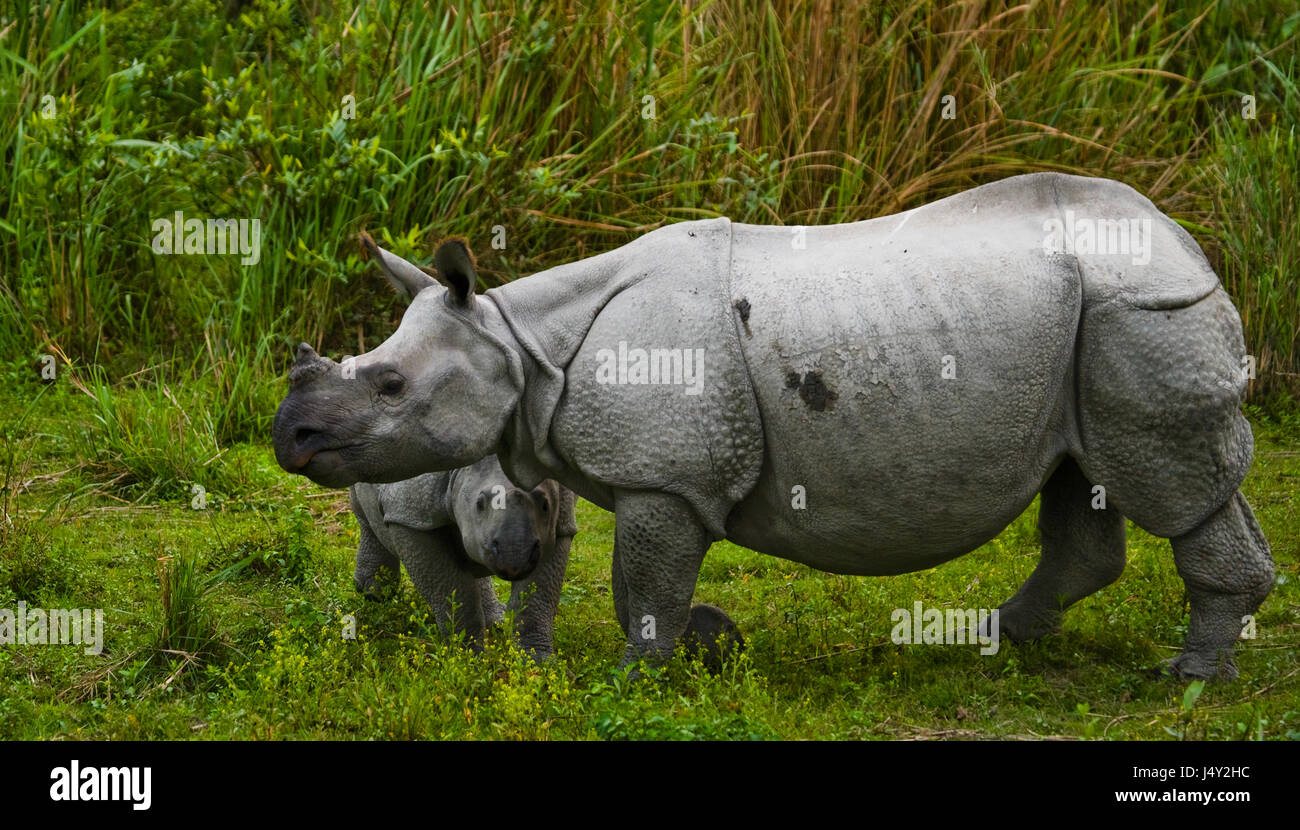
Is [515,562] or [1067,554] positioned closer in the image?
[515,562]

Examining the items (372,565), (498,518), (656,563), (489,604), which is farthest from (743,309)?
(372,565)

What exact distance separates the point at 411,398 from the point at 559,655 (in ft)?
5.09

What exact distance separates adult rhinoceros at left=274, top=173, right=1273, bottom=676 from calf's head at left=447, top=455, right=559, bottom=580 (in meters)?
0.16

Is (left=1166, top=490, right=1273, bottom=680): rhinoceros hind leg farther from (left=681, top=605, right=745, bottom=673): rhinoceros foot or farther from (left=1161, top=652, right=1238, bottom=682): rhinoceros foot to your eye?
(left=681, top=605, right=745, bottom=673): rhinoceros foot

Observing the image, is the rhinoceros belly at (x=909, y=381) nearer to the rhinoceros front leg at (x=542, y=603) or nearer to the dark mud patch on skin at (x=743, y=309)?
the dark mud patch on skin at (x=743, y=309)

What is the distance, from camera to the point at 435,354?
5.40 metres

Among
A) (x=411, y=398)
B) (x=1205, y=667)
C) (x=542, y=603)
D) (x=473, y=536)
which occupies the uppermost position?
(x=411, y=398)

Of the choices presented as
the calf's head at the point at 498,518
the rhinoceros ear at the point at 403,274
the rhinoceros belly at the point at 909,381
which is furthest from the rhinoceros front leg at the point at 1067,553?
the rhinoceros ear at the point at 403,274

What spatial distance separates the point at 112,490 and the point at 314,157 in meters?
2.56

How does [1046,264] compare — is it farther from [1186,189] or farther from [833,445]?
[1186,189]

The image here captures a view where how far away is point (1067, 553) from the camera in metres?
6.20

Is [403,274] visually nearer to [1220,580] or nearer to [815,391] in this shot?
[815,391]

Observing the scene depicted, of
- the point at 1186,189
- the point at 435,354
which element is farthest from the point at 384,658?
the point at 1186,189

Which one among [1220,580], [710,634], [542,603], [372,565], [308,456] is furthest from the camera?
[372,565]
